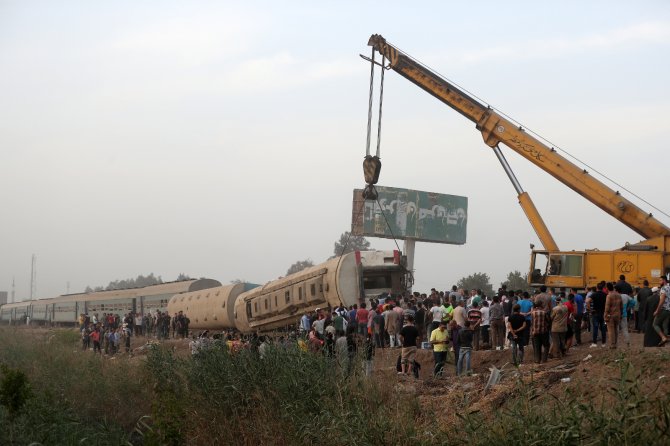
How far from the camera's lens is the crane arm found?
24.8m

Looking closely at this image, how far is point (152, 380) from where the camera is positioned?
768 inches

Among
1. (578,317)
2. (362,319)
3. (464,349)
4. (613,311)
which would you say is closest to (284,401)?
(464,349)

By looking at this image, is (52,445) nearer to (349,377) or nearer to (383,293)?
(349,377)

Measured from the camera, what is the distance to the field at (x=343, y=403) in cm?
866

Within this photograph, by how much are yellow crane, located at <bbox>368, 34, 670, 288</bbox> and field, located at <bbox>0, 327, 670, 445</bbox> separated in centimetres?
484

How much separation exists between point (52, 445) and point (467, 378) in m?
7.61

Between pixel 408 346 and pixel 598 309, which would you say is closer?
pixel 408 346

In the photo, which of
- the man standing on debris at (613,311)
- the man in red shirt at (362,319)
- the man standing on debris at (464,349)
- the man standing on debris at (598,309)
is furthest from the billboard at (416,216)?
the man standing on debris at (613,311)

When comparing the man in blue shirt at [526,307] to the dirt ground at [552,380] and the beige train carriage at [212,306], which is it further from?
the beige train carriage at [212,306]

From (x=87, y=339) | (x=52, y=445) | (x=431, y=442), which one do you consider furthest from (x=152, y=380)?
(x=87, y=339)

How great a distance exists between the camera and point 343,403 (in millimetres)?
12680

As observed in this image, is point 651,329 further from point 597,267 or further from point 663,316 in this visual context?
point 597,267

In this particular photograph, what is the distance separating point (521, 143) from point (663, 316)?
11.6 meters

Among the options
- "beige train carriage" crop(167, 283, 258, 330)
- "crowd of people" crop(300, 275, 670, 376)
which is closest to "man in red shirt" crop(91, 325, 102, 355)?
"beige train carriage" crop(167, 283, 258, 330)
